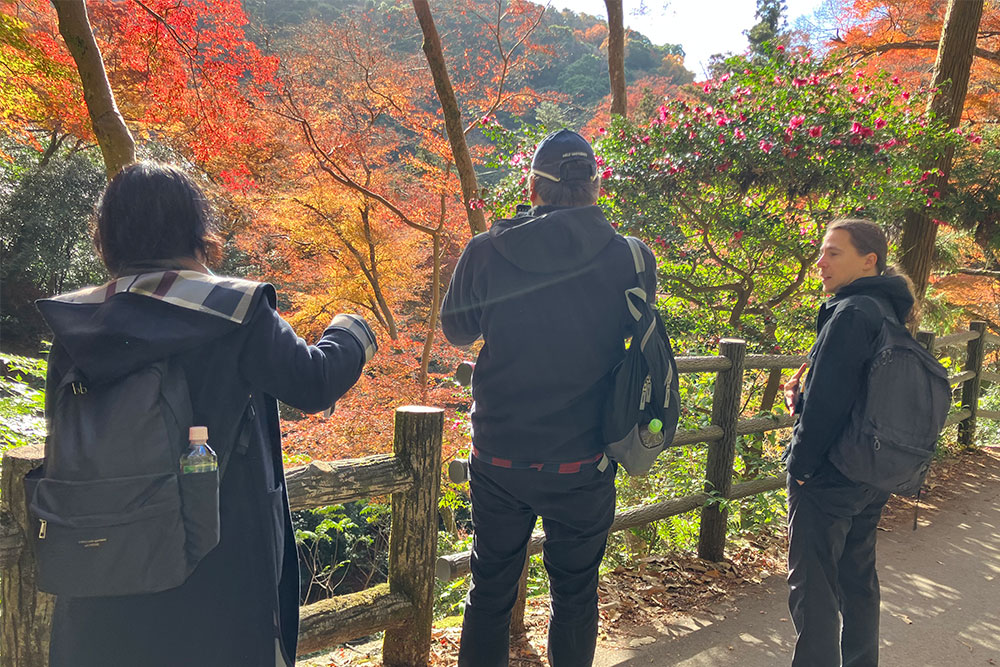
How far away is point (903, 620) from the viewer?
3.22 meters

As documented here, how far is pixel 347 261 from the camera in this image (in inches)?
547

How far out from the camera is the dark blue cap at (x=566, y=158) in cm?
190

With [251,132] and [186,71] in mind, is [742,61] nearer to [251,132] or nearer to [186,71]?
[186,71]

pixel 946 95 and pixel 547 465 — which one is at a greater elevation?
pixel 946 95

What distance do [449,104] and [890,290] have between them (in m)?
3.64

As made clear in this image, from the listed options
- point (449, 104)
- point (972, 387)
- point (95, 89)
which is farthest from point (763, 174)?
A: point (95, 89)

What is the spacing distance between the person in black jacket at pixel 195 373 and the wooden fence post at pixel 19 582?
46 centimetres

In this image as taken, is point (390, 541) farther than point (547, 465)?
Yes

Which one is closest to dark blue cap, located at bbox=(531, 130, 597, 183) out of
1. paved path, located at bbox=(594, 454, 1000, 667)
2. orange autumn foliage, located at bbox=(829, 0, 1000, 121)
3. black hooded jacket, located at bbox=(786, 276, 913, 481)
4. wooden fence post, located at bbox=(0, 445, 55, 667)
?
black hooded jacket, located at bbox=(786, 276, 913, 481)

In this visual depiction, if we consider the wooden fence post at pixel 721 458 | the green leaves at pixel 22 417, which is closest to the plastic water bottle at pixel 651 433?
the wooden fence post at pixel 721 458

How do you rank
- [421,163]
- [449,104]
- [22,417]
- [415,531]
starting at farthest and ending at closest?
1. [421,163]
2. [449,104]
3. [22,417]
4. [415,531]

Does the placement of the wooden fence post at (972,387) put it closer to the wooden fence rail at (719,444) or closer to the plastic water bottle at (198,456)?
the wooden fence rail at (719,444)

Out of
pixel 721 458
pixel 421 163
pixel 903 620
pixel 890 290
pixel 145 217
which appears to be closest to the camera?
pixel 145 217

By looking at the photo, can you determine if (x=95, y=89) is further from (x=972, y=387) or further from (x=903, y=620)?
(x=972, y=387)
